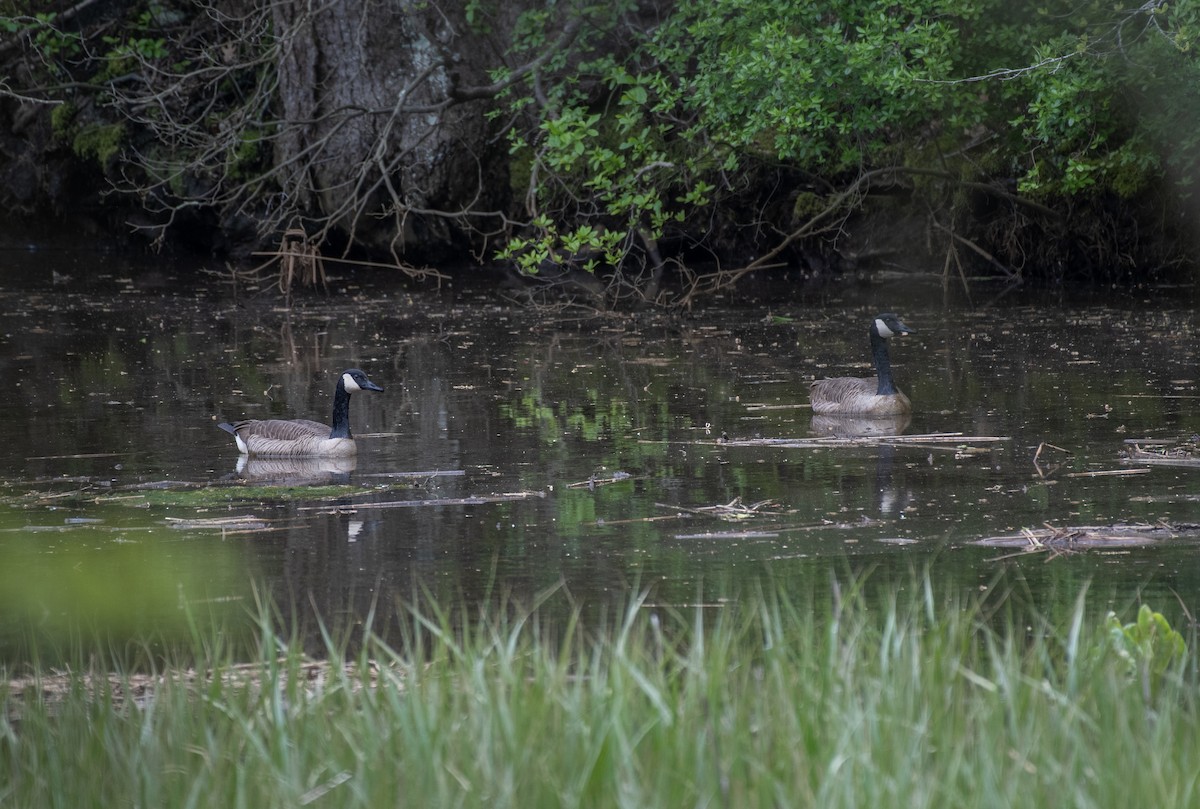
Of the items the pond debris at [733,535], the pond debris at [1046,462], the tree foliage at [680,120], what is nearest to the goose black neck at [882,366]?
the pond debris at [1046,462]

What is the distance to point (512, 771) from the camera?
13.4 feet

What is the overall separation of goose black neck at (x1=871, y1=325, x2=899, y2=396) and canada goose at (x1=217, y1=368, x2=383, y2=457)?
395cm

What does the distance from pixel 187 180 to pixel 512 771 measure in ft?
86.6

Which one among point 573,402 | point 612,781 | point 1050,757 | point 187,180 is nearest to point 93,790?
point 612,781

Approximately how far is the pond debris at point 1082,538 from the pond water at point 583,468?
0.09 feet

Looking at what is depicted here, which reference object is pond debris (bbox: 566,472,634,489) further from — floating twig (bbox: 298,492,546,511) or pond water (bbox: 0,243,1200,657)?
floating twig (bbox: 298,492,546,511)

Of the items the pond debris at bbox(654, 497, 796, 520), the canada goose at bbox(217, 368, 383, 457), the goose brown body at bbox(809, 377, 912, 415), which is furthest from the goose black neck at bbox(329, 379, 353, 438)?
the goose brown body at bbox(809, 377, 912, 415)

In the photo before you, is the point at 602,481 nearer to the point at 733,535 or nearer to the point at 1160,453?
the point at 733,535

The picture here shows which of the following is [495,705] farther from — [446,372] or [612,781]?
[446,372]

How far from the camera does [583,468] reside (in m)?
10.2

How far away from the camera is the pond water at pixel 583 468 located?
751 cm

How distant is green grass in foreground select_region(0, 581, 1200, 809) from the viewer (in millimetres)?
4020

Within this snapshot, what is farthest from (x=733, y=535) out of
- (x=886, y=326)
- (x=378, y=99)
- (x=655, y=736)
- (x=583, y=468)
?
(x=378, y=99)

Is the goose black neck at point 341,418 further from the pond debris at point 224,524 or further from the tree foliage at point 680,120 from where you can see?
the tree foliage at point 680,120
